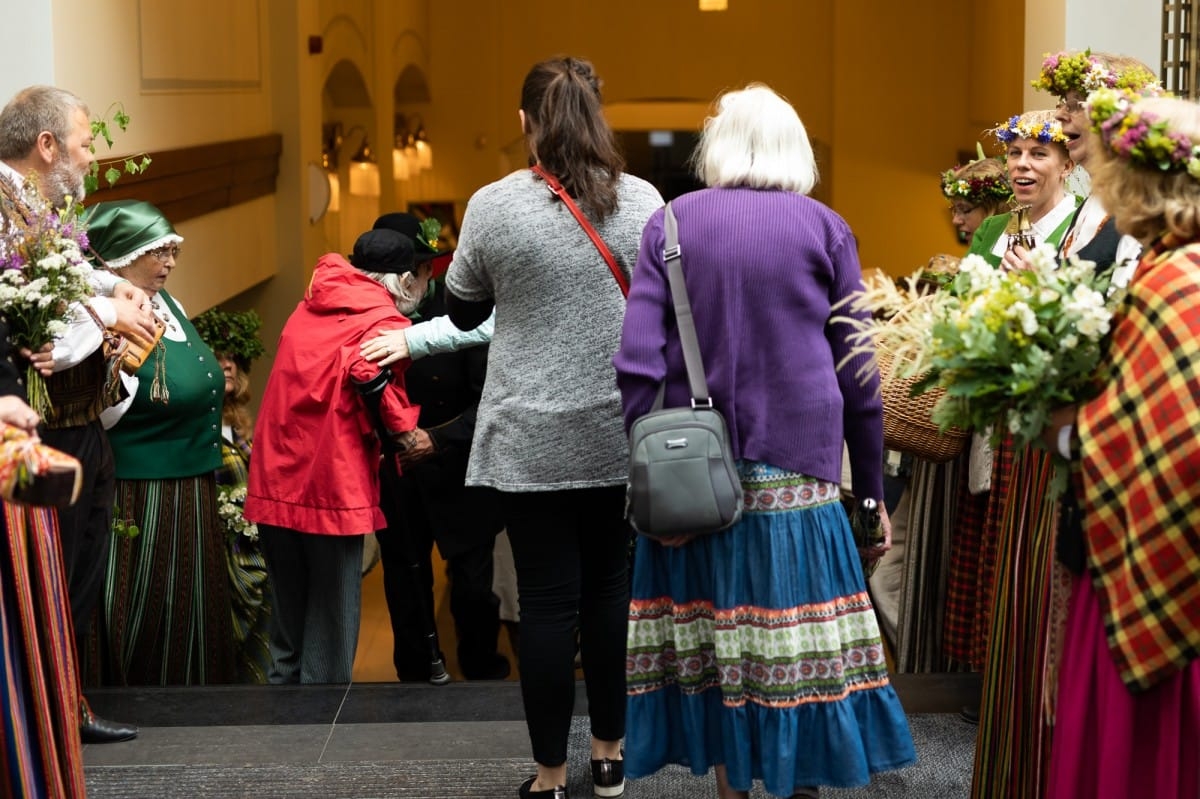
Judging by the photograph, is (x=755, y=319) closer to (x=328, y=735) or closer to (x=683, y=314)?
(x=683, y=314)

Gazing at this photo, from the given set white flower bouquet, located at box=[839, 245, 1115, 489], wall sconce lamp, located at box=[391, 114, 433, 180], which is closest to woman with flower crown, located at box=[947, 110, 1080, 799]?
white flower bouquet, located at box=[839, 245, 1115, 489]

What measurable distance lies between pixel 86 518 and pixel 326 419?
738mm

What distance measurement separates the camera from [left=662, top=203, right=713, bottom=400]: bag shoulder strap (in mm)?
3197

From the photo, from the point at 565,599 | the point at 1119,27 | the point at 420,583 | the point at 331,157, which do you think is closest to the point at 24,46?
the point at 420,583

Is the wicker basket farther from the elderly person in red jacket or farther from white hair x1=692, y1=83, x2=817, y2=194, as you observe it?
the elderly person in red jacket

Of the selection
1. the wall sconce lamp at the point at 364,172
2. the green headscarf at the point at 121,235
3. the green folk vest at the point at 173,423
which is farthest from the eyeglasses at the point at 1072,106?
the wall sconce lamp at the point at 364,172

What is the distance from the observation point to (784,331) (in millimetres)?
3205

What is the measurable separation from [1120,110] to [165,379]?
313cm

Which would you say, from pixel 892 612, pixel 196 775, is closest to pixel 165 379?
pixel 196 775

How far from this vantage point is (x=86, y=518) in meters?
4.27

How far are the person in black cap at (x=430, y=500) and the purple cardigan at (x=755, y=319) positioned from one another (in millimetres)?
1826

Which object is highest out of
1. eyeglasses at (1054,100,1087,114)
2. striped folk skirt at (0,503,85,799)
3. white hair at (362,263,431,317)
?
eyeglasses at (1054,100,1087,114)

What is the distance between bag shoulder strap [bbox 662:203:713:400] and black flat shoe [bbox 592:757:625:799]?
98 cm

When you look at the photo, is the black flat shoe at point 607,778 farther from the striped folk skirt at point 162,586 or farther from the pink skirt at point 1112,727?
the striped folk skirt at point 162,586
